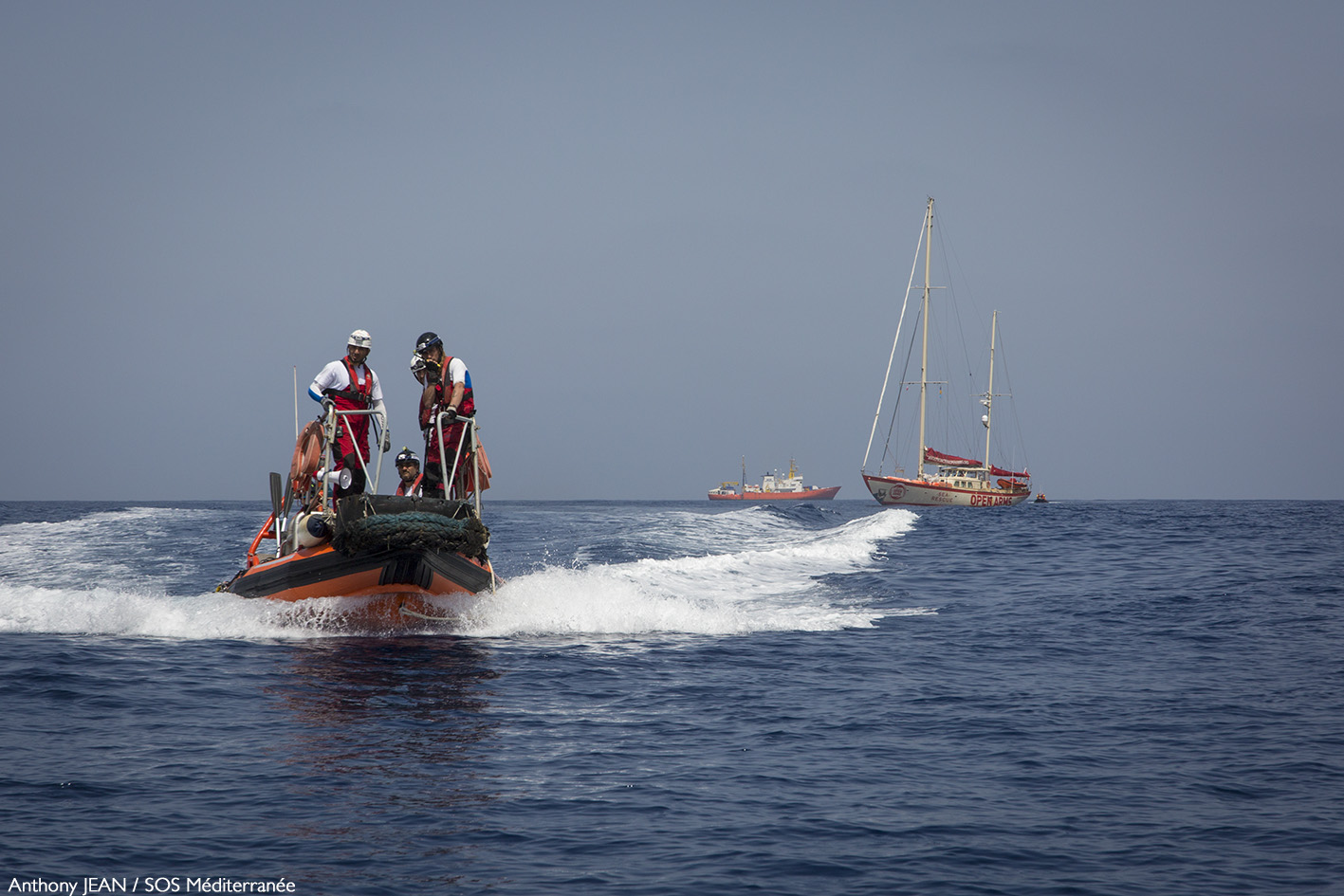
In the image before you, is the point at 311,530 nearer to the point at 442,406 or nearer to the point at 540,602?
the point at 442,406

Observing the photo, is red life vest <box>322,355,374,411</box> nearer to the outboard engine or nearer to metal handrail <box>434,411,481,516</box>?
metal handrail <box>434,411,481,516</box>

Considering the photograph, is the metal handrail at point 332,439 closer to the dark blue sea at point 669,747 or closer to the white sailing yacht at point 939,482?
the dark blue sea at point 669,747

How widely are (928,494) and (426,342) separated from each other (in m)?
50.4

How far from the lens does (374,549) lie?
9.75 meters

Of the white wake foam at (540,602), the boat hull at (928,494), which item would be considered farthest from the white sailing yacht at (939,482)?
the white wake foam at (540,602)

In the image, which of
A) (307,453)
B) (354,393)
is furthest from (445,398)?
(307,453)

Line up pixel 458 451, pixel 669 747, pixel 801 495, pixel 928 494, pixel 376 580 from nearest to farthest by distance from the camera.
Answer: pixel 669 747
pixel 376 580
pixel 458 451
pixel 928 494
pixel 801 495

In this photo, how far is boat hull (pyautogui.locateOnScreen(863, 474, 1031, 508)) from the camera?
5806 centimetres

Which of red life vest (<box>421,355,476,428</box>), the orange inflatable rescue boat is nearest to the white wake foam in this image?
the orange inflatable rescue boat

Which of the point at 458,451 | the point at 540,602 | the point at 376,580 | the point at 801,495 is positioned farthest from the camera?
the point at 801,495

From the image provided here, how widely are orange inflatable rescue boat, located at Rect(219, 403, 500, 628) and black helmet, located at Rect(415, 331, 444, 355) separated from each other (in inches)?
35.1

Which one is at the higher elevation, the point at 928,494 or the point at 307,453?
the point at 307,453

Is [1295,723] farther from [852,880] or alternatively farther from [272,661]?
[272,661]

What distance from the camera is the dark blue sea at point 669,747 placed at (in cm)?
469
